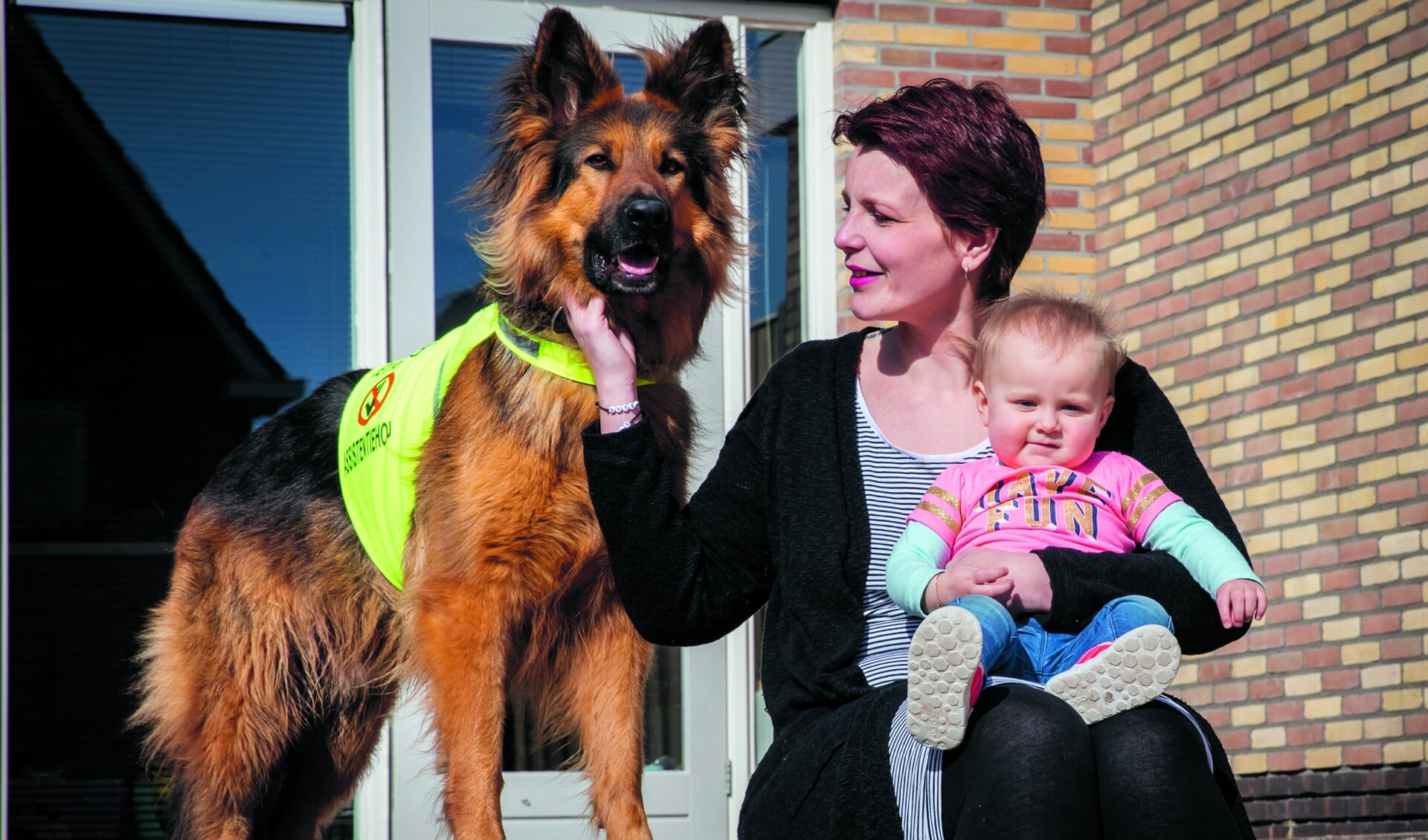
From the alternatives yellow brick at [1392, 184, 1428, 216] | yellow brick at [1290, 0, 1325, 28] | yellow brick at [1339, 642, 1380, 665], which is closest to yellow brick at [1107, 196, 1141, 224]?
yellow brick at [1290, 0, 1325, 28]

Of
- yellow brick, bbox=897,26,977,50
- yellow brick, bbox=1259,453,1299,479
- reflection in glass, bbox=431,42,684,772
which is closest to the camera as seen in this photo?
yellow brick, bbox=1259,453,1299,479

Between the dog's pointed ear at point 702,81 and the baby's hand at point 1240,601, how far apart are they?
1787 mm

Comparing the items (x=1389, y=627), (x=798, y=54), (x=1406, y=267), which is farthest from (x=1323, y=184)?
(x=798, y=54)

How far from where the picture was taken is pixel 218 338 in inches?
215

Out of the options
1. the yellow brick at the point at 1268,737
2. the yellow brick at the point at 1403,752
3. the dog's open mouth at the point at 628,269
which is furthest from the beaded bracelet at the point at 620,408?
the yellow brick at the point at 1268,737

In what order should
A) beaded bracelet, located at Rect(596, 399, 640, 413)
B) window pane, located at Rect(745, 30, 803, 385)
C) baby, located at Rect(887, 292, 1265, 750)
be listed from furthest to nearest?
window pane, located at Rect(745, 30, 803, 385) → beaded bracelet, located at Rect(596, 399, 640, 413) → baby, located at Rect(887, 292, 1265, 750)

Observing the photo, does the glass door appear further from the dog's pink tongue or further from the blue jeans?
the blue jeans

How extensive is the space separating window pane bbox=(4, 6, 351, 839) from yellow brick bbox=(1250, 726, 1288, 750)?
12.0 feet

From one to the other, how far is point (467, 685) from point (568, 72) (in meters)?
1.44

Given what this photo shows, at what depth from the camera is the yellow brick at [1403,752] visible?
190 inches

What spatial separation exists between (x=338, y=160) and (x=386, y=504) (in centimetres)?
234

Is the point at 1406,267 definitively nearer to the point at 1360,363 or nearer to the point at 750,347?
the point at 1360,363

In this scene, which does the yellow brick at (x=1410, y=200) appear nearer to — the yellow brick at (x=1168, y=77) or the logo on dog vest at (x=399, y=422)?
the yellow brick at (x=1168, y=77)

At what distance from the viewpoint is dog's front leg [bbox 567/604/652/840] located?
3467mm
